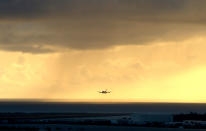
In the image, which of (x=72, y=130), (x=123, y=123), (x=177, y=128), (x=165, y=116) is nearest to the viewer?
(x=72, y=130)

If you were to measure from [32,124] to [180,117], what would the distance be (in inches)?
1487

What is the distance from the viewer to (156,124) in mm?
135125

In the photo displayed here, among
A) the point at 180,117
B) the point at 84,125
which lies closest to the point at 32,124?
the point at 84,125

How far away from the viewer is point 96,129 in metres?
123

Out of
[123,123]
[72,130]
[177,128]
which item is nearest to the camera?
[72,130]

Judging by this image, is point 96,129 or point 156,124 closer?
point 96,129

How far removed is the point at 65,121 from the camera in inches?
5591

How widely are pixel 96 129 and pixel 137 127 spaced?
10751mm

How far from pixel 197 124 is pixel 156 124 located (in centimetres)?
778

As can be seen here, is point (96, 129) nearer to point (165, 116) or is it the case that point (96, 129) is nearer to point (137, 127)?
point (137, 127)

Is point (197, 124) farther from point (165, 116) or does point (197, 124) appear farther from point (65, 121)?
point (65, 121)

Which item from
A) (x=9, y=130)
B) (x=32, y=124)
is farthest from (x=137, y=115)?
(x=9, y=130)

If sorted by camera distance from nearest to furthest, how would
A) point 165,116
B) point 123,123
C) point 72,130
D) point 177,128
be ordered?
1. point 72,130
2. point 177,128
3. point 123,123
4. point 165,116

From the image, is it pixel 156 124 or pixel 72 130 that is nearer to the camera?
pixel 72 130
